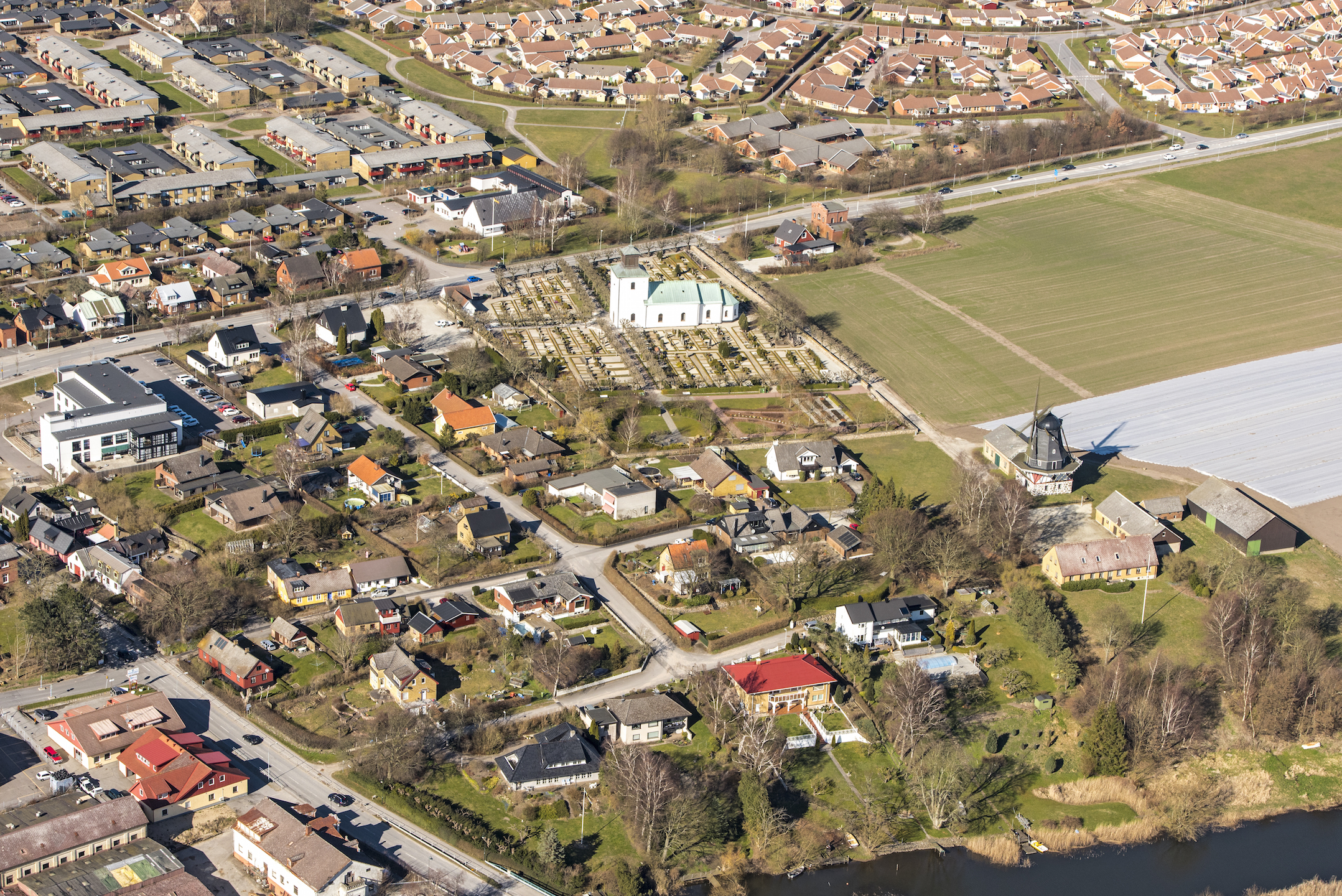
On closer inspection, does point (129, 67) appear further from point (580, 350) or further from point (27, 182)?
point (580, 350)

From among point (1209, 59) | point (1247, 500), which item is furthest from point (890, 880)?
point (1209, 59)

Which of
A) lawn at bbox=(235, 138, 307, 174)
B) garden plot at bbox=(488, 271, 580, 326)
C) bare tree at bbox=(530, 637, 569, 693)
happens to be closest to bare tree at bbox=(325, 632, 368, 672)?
bare tree at bbox=(530, 637, 569, 693)

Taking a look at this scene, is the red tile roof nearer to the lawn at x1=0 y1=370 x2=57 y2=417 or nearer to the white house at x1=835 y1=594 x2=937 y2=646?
the white house at x1=835 y1=594 x2=937 y2=646

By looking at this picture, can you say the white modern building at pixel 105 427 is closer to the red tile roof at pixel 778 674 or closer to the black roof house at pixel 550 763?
the black roof house at pixel 550 763

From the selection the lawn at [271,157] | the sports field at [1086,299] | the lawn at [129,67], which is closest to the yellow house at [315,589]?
the sports field at [1086,299]

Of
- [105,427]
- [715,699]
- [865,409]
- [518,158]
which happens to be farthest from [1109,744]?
[518,158]
